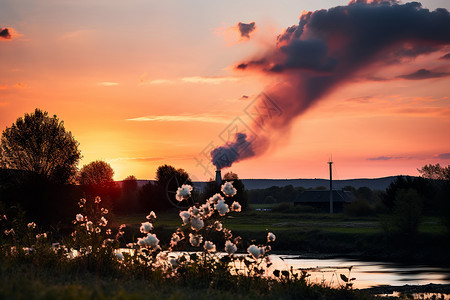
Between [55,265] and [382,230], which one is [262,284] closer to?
[55,265]

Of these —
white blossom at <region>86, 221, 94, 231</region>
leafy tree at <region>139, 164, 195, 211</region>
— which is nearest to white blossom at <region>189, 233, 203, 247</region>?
white blossom at <region>86, 221, 94, 231</region>

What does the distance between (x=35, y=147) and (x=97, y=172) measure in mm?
45372

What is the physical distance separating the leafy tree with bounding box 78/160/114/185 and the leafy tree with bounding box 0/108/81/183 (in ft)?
134

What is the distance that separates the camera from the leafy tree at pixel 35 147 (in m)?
64.2

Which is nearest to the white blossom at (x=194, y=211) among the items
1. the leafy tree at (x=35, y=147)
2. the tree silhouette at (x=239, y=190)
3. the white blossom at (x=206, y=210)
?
the white blossom at (x=206, y=210)

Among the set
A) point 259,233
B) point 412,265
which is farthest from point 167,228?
point 412,265

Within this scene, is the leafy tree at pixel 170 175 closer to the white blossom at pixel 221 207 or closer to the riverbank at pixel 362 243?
the riverbank at pixel 362 243

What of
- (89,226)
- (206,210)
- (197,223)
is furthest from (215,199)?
(89,226)

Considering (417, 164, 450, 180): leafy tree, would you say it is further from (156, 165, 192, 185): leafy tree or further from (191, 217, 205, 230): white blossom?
(191, 217, 205, 230): white blossom

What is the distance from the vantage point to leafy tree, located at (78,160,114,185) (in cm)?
10706

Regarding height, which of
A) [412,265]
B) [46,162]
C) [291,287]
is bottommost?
[412,265]

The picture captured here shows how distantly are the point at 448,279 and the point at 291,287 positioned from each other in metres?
24.6

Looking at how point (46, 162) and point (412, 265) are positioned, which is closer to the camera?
point (412, 265)

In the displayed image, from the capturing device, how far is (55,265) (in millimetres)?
12758
